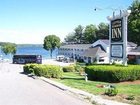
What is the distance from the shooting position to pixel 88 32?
412 ft

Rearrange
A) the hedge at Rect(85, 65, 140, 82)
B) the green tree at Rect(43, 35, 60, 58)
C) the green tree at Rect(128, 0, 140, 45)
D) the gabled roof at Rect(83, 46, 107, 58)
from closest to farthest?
the hedge at Rect(85, 65, 140, 82) < the gabled roof at Rect(83, 46, 107, 58) < the green tree at Rect(128, 0, 140, 45) < the green tree at Rect(43, 35, 60, 58)

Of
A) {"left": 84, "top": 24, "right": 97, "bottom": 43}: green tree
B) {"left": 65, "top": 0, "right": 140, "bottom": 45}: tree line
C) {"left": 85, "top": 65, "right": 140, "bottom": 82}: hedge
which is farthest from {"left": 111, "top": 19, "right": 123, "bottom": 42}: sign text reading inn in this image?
{"left": 84, "top": 24, "right": 97, "bottom": 43}: green tree

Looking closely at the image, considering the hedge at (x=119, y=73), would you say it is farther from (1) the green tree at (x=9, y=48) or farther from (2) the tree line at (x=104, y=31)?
(1) the green tree at (x=9, y=48)

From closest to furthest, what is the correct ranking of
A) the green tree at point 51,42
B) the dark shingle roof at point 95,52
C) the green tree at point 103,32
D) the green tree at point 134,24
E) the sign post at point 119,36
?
1. the sign post at point 119,36
2. the dark shingle roof at point 95,52
3. the green tree at point 134,24
4. the green tree at point 103,32
5. the green tree at point 51,42

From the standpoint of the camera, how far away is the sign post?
35.3 m

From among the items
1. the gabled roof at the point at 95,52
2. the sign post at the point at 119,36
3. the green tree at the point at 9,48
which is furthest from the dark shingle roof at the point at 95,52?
the sign post at the point at 119,36

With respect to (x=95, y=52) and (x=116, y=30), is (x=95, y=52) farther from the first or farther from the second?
(x=116, y=30)

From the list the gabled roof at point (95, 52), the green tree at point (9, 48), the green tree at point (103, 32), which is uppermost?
the green tree at point (103, 32)

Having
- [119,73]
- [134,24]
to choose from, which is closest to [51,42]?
[134,24]

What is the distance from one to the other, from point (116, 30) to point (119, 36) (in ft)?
2.72

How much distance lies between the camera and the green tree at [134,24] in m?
91.1

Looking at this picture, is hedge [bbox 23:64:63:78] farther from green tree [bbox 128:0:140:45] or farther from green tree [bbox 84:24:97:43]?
green tree [bbox 84:24:97:43]

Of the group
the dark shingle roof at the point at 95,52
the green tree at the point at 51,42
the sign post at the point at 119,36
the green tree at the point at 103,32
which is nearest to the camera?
the sign post at the point at 119,36

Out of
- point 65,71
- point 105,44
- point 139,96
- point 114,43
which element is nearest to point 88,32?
point 105,44
